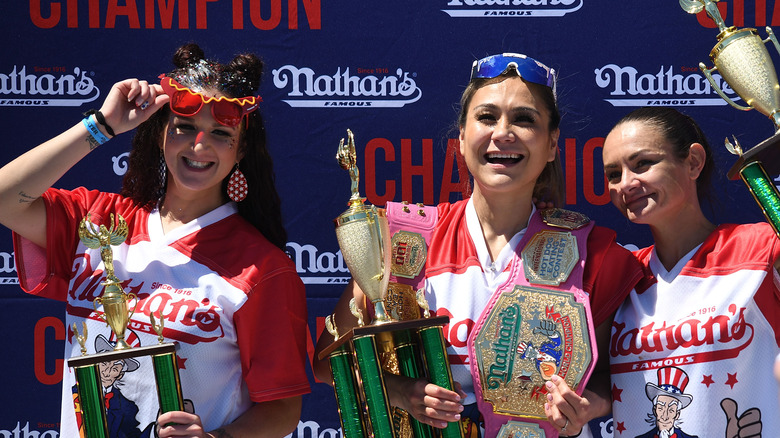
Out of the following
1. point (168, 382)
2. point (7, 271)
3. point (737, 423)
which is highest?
point (7, 271)

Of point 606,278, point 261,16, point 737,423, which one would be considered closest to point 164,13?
point 261,16

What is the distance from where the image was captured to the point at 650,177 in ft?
9.34

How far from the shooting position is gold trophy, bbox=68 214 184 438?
2.42m

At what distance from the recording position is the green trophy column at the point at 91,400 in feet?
7.95

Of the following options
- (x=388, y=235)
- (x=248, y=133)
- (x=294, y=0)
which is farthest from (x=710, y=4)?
(x=294, y=0)

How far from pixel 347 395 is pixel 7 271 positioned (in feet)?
5.87

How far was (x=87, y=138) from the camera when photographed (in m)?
2.67

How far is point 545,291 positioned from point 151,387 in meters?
1.17

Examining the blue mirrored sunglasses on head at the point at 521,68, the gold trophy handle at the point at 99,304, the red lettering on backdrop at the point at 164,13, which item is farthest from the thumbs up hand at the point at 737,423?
the red lettering on backdrop at the point at 164,13

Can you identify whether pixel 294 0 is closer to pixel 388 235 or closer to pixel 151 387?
pixel 388 235

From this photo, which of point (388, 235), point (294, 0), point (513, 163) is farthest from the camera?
point (294, 0)

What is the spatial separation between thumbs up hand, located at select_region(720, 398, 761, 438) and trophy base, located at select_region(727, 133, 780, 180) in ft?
2.14

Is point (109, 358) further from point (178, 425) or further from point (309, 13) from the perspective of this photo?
point (309, 13)

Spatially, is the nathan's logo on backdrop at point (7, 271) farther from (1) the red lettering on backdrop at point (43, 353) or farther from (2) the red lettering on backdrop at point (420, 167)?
(2) the red lettering on backdrop at point (420, 167)
